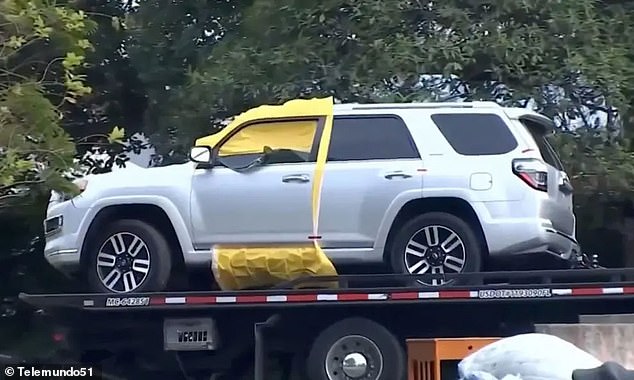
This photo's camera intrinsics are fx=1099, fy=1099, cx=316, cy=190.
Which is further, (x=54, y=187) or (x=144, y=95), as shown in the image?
(x=144, y=95)

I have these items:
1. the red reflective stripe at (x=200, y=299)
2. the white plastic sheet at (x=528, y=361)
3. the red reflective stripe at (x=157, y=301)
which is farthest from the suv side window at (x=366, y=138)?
the white plastic sheet at (x=528, y=361)

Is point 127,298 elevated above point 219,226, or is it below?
below

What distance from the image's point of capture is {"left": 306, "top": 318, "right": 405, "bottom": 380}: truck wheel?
8.39 metres

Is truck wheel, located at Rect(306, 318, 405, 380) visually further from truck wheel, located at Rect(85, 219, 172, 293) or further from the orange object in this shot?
truck wheel, located at Rect(85, 219, 172, 293)

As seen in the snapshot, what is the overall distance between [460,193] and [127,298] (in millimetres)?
2748

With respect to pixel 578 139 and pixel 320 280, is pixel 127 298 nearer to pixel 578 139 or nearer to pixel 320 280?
pixel 320 280

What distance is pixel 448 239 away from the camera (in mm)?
8609

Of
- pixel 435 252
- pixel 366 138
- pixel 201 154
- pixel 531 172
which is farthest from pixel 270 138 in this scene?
pixel 531 172

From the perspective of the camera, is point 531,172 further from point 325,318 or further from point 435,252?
point 325,318

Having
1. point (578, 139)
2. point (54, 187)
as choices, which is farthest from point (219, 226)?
point (578, 139)

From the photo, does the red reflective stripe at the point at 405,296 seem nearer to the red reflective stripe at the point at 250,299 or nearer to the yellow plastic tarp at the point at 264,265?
the yellow plastic tarp at the point at 264,265

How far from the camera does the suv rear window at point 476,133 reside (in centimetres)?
867

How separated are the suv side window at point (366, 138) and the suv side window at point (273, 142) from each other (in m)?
0.21

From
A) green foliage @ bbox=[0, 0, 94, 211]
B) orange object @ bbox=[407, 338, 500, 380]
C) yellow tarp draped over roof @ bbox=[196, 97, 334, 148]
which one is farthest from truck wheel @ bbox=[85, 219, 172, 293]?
orange object @ bbox=[407, 338, 500, 380]
